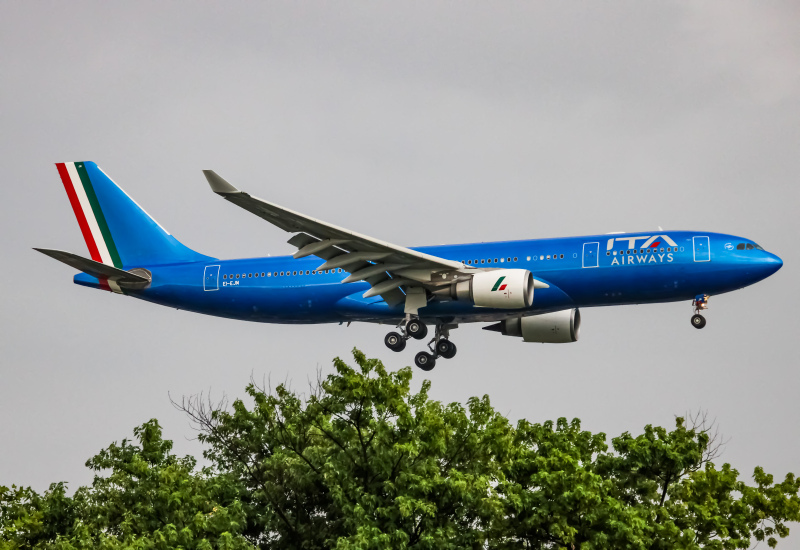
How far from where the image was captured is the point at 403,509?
36.0 m

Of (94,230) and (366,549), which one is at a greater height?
(94,230)

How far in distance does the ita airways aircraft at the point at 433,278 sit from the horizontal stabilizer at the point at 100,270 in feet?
0.22

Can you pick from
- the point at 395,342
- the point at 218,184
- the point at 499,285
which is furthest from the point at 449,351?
the point at 218,184

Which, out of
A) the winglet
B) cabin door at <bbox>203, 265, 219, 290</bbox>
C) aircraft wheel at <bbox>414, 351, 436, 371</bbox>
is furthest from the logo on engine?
cabin door at <bbox>203, 265, 219, 290</bbox>

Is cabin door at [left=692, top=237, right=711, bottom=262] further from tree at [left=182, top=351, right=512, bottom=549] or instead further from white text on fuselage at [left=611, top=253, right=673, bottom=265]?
tree at [left=182, top=351, right=512, bottom=549]

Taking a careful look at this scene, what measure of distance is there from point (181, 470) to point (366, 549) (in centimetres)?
980

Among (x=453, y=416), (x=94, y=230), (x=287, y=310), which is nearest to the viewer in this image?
(x=453, y=416)

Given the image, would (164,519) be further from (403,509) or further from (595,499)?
(595,499)

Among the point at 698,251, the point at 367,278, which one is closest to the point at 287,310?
the point at 367,278

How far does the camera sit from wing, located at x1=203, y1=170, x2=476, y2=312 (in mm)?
44250

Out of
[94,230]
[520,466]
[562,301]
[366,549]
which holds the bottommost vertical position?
[366,549]

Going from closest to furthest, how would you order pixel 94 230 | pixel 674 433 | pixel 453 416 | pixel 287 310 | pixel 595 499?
pixel 595 499 < pixel 453 416 < pixel 674 433 < pixel 287 310 < pixel 94 230

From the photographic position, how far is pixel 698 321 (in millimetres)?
46656

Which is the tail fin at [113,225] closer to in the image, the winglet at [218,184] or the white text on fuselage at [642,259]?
the winglet at [218,184]
